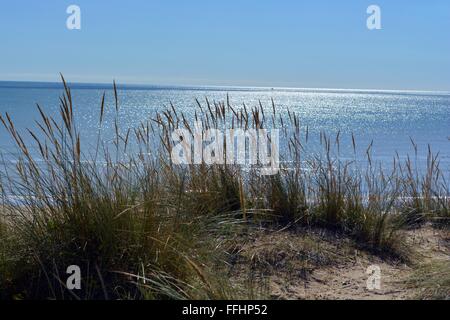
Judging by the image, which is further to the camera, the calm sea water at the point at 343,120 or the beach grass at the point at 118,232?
the calm sea water at the point at 343,120

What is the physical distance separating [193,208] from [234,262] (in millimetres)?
526

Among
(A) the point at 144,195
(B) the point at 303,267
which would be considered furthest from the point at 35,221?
(B) the point at 303,267

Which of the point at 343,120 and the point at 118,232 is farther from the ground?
the point at 118,232

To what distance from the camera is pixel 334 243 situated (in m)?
4.40

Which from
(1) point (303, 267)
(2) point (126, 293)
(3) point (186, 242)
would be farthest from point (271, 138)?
(2) point (126, 293)

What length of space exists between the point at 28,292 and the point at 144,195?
35.2 inches

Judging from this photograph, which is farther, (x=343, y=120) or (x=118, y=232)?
(x=343, y=120)

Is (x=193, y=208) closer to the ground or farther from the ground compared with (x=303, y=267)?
farther from the ground

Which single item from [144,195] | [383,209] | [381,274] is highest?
[144,195]

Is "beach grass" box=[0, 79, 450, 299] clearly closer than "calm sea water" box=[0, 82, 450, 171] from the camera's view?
Yes
